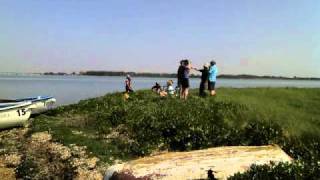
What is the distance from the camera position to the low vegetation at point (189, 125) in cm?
1895

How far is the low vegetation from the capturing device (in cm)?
1895

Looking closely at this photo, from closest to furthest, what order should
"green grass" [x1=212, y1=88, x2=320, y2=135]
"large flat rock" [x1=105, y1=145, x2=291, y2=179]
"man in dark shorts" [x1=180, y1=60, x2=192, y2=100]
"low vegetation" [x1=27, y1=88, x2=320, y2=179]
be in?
"large flat rock" [x1=105, y1=145, x2=291, y2=179]
"low vegetation" [x1=27, y1=88, x2=320, y2=179]
"green grass" [x1=212, y1=88, x2=320, y2=135]
"man in dark shorts" [x1=180, y1=60, x2=192, y2=100]

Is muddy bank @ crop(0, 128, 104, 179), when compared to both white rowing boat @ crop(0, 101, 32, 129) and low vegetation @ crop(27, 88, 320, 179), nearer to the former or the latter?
low vegetation @ crop(27, 88, 320, 179)

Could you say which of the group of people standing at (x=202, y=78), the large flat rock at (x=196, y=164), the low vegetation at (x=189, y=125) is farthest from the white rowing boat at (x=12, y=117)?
the large flat rock at (x=196, y=164)

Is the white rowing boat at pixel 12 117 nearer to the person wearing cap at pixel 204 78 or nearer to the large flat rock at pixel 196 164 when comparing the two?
the person wearing cap at pixel 204 78

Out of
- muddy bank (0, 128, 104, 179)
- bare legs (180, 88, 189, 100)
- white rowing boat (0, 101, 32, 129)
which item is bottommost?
muddy bank (0, 128, 104, 179)

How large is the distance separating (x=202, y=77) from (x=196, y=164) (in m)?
17.7

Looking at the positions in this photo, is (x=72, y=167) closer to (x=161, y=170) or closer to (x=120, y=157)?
(x=120, y=157)

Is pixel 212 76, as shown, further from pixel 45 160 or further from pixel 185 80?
pixel 45 160

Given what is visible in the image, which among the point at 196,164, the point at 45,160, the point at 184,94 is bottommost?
the point at 45,160

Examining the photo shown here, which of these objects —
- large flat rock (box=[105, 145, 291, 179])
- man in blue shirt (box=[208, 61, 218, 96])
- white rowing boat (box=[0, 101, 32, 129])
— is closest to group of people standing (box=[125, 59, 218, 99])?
man in blue shirt (box=[208, 61, 218, 96])

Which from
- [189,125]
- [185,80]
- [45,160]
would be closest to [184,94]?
[185,80]

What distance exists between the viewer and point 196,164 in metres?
11.5

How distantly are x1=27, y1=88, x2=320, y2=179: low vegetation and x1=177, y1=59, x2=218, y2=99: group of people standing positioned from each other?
75 centimetres
